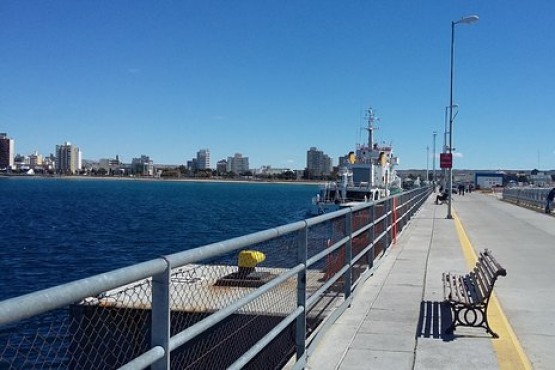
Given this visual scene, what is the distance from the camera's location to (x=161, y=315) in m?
3.12

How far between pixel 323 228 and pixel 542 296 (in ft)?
13.4

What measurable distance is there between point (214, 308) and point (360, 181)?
43715 millimetres

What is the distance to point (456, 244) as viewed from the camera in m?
16.4

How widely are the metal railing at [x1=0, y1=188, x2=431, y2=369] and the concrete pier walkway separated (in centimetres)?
34

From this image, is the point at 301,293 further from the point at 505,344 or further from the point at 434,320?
the point at 434,320

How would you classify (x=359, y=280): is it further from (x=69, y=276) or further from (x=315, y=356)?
(x=69, y=276)

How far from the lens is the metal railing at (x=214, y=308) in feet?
9.59

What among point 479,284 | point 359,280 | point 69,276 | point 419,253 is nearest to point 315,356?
Result: point 479,284

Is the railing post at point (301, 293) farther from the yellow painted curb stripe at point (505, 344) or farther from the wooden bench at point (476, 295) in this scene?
the wooden bench at point (476, 295)

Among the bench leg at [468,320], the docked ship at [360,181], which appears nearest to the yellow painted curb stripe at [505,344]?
the bench leg at [468,320]

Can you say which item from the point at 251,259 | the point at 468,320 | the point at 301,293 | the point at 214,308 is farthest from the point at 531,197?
the point at 301,293

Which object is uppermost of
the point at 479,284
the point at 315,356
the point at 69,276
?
the point at 479,284

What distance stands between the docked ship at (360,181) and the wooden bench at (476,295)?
3703cm

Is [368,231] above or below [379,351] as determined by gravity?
above
